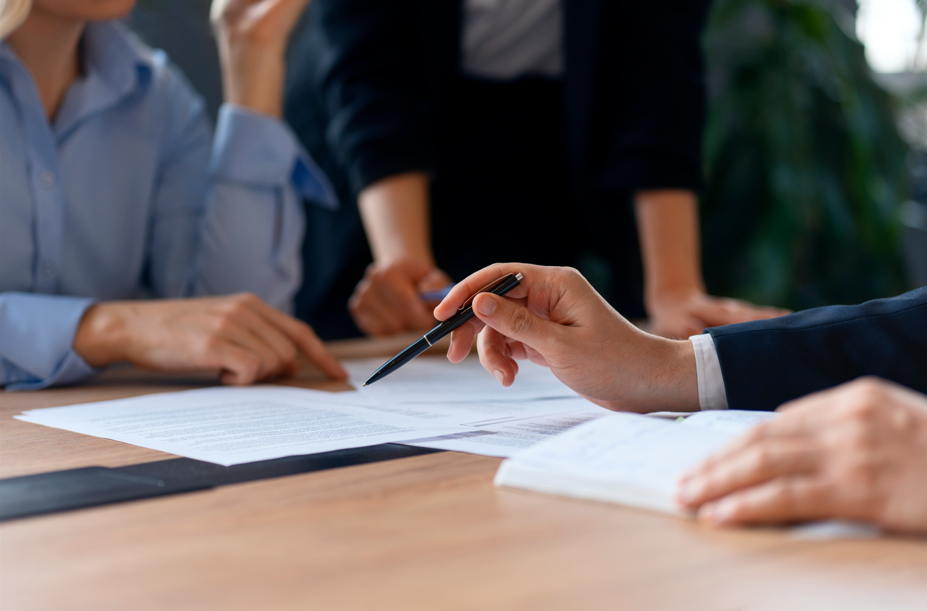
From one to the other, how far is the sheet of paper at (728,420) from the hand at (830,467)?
12 centimetres

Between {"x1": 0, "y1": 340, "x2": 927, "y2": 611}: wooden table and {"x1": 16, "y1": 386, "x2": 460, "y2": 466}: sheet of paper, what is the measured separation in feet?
0.34

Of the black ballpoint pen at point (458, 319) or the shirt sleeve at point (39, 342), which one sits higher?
the black ballpoint pen at point (458, 319)

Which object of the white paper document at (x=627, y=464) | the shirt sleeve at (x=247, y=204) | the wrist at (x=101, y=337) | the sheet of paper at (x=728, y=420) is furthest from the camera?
the shirt sleeve at (x=247, y=204)

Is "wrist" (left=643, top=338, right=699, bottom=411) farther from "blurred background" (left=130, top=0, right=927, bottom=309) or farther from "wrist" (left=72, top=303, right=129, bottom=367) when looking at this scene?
"blurred background" (left=130, top=0, right=927, bottom=309)

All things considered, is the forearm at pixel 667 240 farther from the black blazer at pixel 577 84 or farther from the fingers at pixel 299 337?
the fingers at pixel 299 337

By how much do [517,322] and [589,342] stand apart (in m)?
0.06

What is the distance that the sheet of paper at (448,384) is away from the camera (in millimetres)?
851

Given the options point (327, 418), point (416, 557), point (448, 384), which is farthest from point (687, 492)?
point (448, 384)

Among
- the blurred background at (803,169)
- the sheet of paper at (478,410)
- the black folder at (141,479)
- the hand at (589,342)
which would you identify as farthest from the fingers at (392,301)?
the blurred background at (803,169)

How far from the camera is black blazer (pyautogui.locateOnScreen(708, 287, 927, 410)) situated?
63 centimetres

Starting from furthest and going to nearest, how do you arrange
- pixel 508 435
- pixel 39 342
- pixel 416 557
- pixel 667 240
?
pixel 667 240 → pixel 39 342 → pixel 508 435 → pixel 416 557

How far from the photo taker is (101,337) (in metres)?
0.96

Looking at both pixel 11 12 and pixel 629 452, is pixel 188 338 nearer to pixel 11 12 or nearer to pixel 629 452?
pixel 11 12

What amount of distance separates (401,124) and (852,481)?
1133 mm
